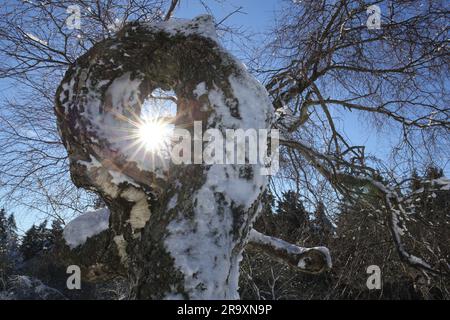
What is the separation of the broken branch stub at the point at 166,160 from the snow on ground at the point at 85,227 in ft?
0.72

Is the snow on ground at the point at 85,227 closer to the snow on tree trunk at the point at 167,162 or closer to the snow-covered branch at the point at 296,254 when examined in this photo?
the snow on tree trunk at the point at 167,162

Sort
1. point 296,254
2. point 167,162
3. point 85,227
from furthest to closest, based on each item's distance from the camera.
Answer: point 296,254, point 85,227, point 167,162

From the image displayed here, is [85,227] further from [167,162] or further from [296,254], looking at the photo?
[296,254]

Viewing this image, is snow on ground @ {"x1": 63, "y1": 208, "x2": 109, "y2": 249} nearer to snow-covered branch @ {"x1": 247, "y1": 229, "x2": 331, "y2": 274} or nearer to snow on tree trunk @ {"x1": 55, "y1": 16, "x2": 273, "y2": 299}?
snow on tree trunk @ {"x1": 55, "y1": 16, "x2": 273, "y2": 299}

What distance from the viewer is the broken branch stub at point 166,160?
1423 mm

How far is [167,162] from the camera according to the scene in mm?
1988

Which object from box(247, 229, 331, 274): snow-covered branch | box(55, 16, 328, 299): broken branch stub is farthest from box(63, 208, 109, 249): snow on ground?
box(247, 229, 331, 274): snow-covered branch

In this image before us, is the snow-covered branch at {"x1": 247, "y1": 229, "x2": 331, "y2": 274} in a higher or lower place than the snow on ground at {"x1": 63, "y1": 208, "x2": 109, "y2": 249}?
lower

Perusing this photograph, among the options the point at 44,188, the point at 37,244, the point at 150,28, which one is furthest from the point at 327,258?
the point at 37,244

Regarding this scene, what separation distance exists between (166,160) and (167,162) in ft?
0.05

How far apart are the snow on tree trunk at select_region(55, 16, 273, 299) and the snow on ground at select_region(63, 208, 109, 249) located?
0.22 meters

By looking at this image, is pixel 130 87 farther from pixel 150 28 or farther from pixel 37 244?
pixel 37 244

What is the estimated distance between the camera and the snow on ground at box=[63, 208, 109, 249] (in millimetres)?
2255

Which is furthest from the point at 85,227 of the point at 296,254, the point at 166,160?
the point at 296,254
